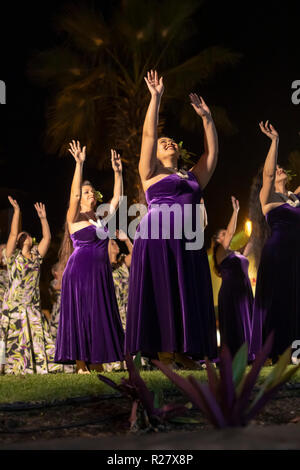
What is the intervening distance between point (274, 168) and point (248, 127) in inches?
583

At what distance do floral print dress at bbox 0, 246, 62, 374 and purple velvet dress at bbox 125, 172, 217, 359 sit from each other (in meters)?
3.72

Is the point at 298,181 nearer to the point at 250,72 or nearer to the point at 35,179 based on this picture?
the point at 250,72

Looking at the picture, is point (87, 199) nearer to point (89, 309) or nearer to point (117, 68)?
point (89, 309)

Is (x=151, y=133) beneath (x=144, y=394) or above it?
above

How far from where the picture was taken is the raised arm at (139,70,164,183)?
238 inches

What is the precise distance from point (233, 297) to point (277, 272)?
7.97ft

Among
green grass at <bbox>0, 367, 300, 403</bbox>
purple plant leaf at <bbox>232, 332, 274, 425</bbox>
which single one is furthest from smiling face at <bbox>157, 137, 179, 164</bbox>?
purple plant leaf at <bbox>232, 332, 274, 425</bbox>

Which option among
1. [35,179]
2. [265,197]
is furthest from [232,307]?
[35,179]

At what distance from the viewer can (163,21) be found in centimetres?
1425

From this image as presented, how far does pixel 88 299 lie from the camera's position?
7.96 metres

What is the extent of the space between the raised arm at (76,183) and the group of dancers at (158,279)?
0.01 metres

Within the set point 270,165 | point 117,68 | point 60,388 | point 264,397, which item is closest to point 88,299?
point 270,165

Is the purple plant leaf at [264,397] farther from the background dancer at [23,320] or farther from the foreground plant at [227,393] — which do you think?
the background dancer at [23,320]

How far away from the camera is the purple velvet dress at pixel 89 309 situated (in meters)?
7.76
